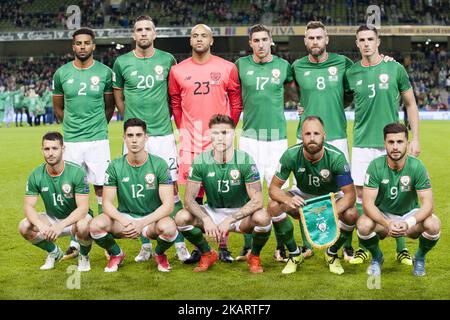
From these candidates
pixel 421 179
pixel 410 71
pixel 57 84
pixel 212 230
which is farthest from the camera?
pixel 410 71

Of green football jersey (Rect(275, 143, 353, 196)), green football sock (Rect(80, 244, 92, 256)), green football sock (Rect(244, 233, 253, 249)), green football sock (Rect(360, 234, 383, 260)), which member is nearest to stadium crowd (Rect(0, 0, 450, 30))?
green football sock (Rect(244, 233, 253, 249))

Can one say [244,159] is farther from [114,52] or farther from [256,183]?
[114,52]

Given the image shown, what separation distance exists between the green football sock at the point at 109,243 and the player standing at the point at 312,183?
1347 millimetres

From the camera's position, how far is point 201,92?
19.7 feet

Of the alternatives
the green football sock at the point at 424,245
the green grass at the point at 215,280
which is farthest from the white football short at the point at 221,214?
the green football sock at the point at 424,245

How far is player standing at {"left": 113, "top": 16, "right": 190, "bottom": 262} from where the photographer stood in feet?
19.7

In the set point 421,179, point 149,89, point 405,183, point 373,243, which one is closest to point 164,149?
point 149,89

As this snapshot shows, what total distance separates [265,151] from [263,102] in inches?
18.1

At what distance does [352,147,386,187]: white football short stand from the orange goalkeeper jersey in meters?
1.27

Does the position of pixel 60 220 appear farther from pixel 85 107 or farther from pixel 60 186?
pixel 85 107

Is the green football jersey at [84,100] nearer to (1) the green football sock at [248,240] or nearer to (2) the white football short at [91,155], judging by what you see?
(2) the white football short at [91,155]

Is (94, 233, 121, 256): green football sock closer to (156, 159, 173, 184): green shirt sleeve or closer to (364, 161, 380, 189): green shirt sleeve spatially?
(156, 159, 173, 184): green shirt sleeve

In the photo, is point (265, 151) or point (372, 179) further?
point (265, 151)
